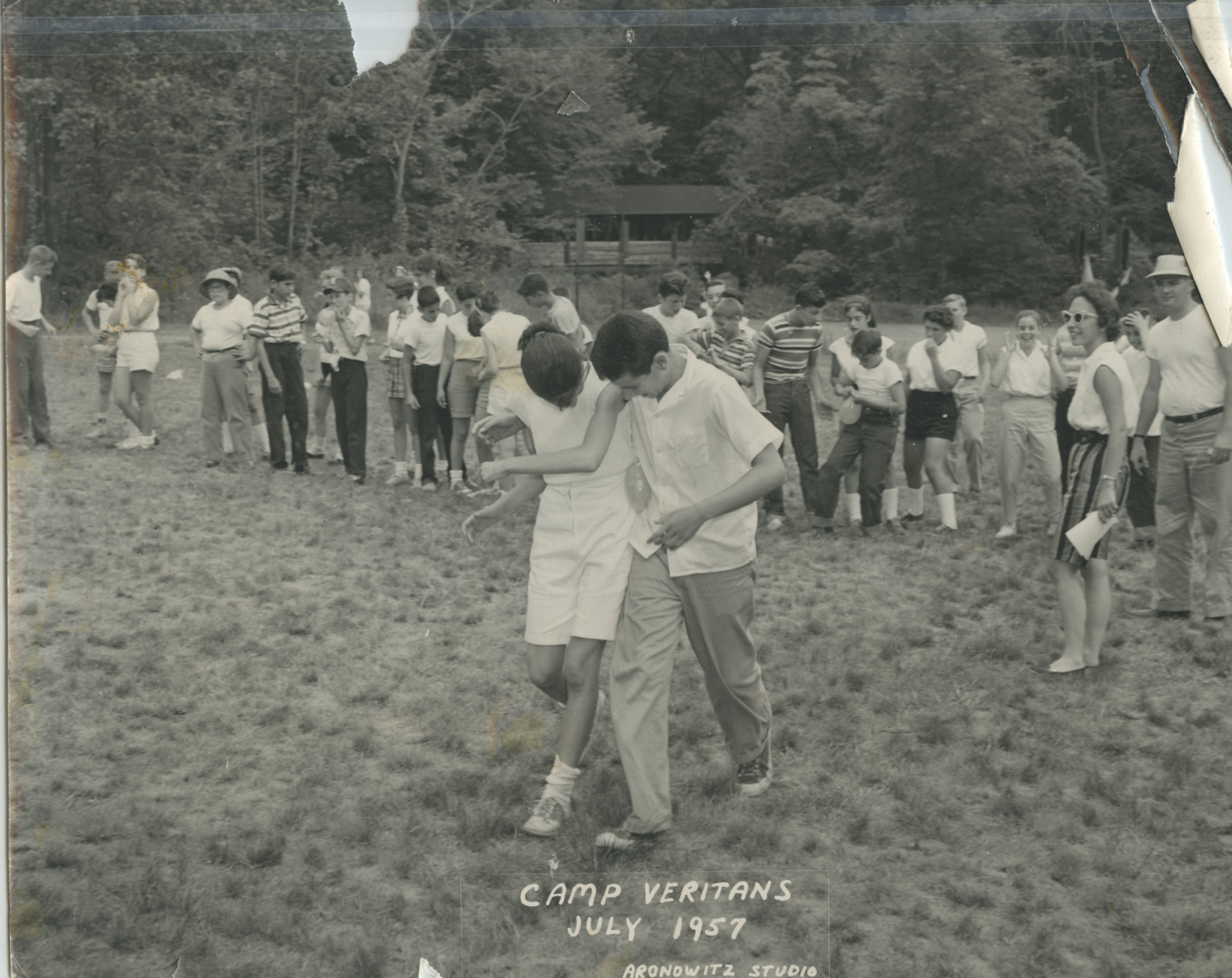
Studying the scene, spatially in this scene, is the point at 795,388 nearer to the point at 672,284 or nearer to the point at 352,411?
the point at 352,411

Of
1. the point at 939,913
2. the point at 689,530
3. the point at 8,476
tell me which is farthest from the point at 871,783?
the point at 8,476

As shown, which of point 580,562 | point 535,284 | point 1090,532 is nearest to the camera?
point 580,562

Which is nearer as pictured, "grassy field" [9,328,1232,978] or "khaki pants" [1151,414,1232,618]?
"grassy field" [9,328,1232,978]

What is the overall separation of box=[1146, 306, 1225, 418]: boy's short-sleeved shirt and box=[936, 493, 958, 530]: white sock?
171cm

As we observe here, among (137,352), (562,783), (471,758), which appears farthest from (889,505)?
(137,352)

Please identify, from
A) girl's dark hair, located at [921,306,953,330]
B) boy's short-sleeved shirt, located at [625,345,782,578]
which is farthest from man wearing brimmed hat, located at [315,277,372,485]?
boy's short-sleeved shirt, located at [625,345,782,578]

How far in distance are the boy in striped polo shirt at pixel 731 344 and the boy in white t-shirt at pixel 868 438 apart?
0.51 meters

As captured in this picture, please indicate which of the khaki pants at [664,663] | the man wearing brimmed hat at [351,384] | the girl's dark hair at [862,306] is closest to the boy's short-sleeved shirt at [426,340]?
the man wearing brimmed hat at [351,384]

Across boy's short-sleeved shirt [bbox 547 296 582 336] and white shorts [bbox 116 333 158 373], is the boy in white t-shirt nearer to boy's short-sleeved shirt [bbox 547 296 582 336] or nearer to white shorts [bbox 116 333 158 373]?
boy's short-sleeved shirt [bbox 547 296 582 336]

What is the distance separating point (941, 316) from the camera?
484cm

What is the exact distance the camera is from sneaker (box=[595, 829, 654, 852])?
3434mm

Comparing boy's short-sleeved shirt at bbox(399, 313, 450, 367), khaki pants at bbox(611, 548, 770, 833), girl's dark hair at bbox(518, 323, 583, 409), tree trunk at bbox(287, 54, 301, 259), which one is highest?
tree trunk at bbox(287, 54, 301, 259)

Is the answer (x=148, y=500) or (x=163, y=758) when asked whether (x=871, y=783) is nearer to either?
(x=163, y=758)

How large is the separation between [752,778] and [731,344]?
3.07 metres
